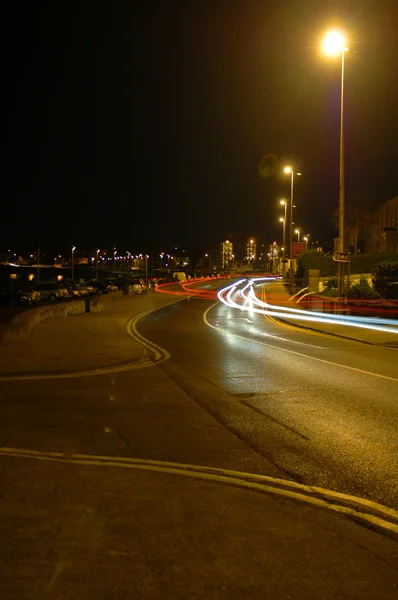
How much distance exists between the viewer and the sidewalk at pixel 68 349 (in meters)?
15.3

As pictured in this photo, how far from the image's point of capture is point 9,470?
6.99 m

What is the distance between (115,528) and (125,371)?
953cm

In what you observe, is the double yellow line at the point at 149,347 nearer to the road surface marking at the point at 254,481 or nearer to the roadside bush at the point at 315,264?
the road surface marking at the point at 254,481

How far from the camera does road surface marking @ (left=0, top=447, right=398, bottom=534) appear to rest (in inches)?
224

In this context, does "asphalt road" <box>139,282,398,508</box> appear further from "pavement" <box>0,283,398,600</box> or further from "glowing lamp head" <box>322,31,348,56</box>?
"glowing lamp head" <box>322,31,348,56</box>

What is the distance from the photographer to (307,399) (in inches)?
443

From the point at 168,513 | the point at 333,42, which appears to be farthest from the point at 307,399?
the point at 333,42

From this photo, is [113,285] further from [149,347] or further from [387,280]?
[149,347]

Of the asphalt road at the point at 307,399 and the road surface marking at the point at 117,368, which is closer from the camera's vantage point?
the asphalt road at the point at 307,399

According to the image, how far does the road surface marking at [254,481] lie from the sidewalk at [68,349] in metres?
7.03

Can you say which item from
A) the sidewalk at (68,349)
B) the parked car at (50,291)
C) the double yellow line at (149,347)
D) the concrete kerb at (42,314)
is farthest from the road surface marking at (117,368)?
the parked car at (50,291)

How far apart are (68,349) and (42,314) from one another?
32.2 feet

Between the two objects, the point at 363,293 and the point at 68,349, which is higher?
the point at 363,293

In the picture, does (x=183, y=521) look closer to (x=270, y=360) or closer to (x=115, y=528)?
(x=115, y=528)
